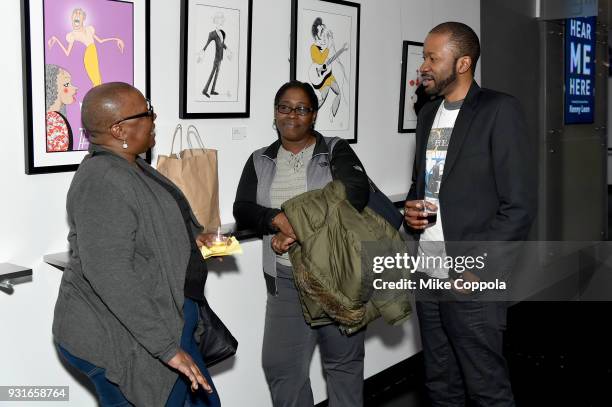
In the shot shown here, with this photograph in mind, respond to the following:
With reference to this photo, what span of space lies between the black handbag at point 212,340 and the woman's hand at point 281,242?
47cm

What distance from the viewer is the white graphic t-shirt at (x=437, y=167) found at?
2.87 metres

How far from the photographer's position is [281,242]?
9.33ft

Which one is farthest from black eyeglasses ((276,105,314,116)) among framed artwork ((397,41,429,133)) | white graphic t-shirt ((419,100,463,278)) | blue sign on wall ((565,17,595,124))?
blue sign on wall ((565,17,595,124))

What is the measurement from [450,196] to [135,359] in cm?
142

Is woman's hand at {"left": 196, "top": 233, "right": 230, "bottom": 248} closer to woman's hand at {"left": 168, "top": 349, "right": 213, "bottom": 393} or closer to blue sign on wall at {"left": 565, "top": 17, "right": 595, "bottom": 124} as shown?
woman's hand at {"left": 168, "top": 349, "right": 213, "bottom": 393}

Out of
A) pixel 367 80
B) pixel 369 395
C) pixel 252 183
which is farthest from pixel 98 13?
pixel 369 395

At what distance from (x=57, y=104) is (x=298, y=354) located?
1.46 m

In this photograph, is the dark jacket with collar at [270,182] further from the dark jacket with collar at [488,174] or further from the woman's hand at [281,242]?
the dark jacket with collar at [488,174]

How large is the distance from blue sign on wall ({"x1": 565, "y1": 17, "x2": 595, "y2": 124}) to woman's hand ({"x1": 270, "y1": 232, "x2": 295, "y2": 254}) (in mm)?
4652

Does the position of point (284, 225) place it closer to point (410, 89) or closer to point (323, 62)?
point (323, 62)

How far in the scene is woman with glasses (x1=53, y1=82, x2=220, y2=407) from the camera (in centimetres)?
201

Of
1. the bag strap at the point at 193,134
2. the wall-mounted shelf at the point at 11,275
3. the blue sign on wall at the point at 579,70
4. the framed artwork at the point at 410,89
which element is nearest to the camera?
the wall-mounted shelf at the point at 11,275

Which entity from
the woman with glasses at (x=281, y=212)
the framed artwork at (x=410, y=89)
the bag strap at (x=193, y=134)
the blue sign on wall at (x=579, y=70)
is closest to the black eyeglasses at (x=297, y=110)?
the woman with glasses at (x=281, y=212)

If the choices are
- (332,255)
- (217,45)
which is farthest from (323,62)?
(332,255)
